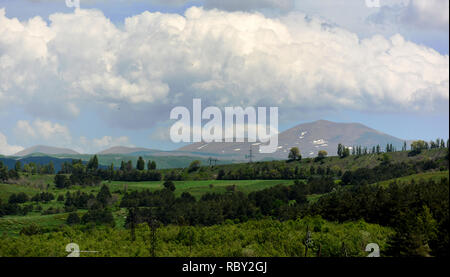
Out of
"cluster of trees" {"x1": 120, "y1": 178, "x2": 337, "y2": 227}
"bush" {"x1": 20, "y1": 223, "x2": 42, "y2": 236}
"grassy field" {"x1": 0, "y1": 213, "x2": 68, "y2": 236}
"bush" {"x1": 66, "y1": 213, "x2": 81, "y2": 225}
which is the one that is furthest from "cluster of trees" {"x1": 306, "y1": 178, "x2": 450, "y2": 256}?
"bush" {"x1": 66, "y1": 213, "x2": 81, "y2": 225}

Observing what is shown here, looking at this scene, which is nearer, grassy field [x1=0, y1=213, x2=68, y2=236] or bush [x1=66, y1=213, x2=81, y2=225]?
grassy field [x1=0, y1=213, x2=68, y2=236]

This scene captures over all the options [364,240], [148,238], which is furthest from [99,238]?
[364,240]

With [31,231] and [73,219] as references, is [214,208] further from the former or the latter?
[31,231]

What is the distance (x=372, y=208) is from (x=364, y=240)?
29156mm

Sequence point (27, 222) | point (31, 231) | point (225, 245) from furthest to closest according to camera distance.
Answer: point (27, 222)
point (31, 231)
point (225, 245)

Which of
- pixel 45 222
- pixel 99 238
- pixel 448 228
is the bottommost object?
pixel 45 222

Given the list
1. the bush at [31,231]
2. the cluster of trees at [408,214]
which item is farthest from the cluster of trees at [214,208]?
the cluster of trees at [408,214]

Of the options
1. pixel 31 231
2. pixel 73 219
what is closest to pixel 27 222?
pixel 73 219

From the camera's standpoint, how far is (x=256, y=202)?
18238cm

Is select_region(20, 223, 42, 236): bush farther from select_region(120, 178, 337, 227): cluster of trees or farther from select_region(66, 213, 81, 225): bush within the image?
select_region(66, 213, 81, 225): bush

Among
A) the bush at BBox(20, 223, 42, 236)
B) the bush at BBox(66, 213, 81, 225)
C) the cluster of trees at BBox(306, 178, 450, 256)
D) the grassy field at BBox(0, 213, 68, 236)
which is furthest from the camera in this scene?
the bush at BBox(66, 213, 81, 225)

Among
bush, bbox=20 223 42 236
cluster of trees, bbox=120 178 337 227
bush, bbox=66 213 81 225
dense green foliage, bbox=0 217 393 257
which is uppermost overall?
dense green foliage, bbox=0 217 393 257

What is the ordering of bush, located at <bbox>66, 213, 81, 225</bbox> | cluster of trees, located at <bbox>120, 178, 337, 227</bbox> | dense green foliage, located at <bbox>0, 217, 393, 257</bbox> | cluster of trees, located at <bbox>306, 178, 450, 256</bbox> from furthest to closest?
bush, located at <bbox>66, 213, 81, 225</bbox> < cluster of trees, located at <bbox>120, 178, 337, 227</bbox> < dense green foliage, located at <bbox>0, 217, 393, 257</bbox> < cluster of trees, located at <bbox>306, 178, 450, 256</bbox>
